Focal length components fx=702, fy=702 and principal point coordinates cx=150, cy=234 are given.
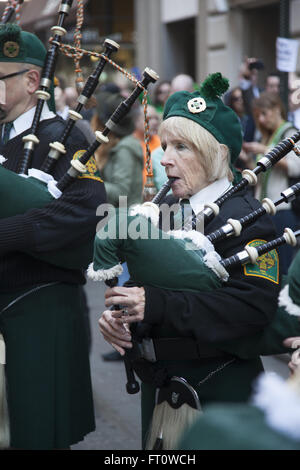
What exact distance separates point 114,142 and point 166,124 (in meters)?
3.35

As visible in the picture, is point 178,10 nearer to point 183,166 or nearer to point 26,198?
point 26,198

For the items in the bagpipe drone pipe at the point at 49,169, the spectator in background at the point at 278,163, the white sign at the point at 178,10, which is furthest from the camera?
the white sign at the point at 178,10

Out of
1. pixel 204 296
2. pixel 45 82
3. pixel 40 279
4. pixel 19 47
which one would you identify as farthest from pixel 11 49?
pixel 204 296

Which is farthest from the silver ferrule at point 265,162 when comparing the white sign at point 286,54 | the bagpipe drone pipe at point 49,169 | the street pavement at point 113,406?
the white sign at point 286,54

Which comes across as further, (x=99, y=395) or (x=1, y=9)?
(x=99, y=395)

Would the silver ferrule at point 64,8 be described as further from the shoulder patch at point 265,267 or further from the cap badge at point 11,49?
the shoulder patch at point 265,267

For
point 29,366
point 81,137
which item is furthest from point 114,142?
point 29,366

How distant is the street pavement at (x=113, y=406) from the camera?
4168mm

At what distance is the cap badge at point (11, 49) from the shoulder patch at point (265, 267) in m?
1.35

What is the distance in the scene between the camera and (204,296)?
213cm

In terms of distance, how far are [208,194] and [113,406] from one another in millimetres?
2827

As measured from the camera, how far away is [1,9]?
157 inches
